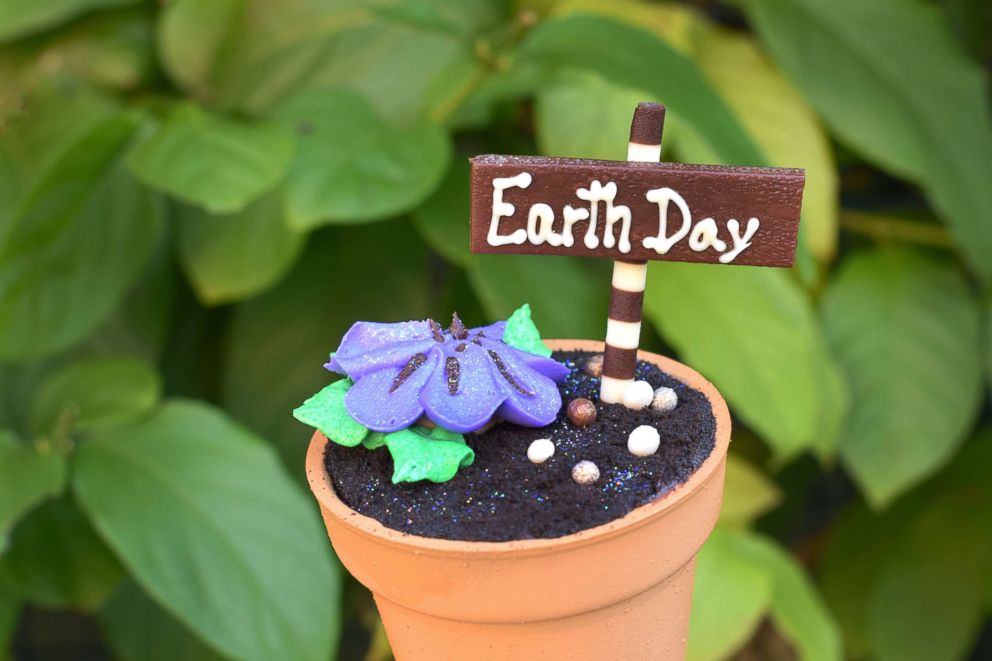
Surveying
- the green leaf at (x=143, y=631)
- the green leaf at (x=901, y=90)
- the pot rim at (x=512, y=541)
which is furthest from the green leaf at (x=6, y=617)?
the green leaf at (x=901, y=90)

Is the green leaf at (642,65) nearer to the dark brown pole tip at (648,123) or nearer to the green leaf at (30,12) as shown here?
the dark brown pole tip at (648,123)

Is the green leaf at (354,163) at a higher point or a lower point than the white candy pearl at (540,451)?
lower

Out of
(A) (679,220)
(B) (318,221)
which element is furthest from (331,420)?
(B) (318,221)

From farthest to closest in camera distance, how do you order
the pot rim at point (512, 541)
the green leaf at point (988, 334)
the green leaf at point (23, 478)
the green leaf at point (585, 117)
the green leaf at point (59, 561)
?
the green leaf at point (988, 334) → the green leaf at point (59, 561) → the green leaf at point (585, 117) → the green leaf at point (23, 478) → the pot rim at point (512, 541)

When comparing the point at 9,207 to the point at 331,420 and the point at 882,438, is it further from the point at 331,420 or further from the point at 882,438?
the point at 882,438

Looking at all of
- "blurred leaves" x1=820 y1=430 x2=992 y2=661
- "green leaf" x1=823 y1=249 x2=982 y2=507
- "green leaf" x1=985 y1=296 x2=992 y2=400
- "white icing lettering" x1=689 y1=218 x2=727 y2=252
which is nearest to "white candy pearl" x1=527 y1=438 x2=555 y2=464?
"white icing lettering" x1=689 y1=218 x2=727 y2=252

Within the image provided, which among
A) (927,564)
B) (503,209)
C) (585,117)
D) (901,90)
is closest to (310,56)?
(585,117)
